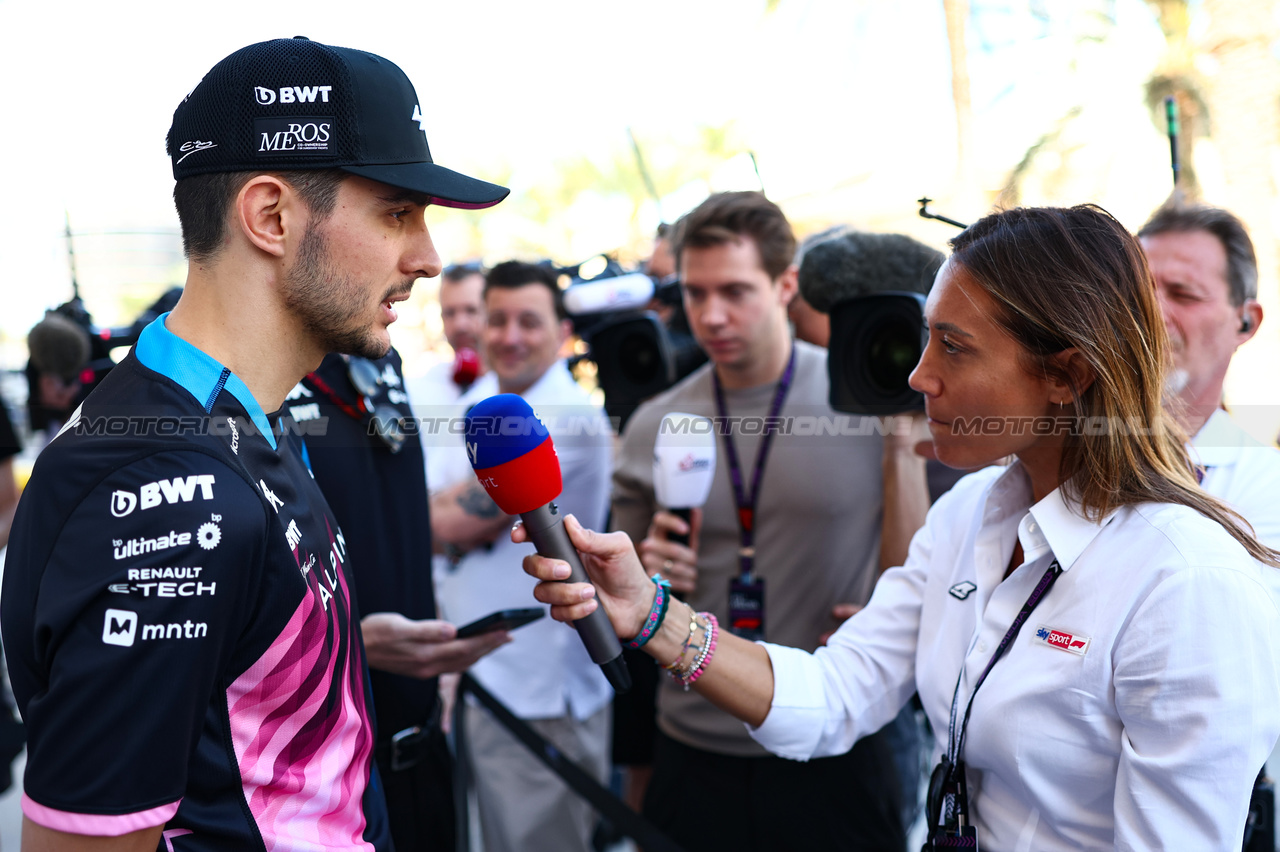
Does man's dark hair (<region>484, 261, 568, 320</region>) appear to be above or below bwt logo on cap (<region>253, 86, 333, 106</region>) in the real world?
below

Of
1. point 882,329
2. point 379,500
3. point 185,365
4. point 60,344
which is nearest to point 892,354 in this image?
point 882,329

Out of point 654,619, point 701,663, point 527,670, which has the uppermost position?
point 654,619

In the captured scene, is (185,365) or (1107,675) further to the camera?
(1107,675)

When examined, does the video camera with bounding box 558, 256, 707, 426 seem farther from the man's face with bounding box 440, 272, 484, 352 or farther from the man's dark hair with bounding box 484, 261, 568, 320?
the man's face with bounding box 440, 272, 484, 352

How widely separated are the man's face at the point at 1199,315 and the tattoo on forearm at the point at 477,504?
6.92ft

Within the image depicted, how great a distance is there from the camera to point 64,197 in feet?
8.42

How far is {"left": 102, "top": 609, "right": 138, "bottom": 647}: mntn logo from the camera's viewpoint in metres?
1.00

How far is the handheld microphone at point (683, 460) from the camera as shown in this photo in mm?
2230

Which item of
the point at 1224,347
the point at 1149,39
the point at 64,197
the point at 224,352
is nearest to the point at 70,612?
the point at 224,352

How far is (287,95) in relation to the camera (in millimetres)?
1251

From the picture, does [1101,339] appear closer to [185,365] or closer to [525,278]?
[185,365]

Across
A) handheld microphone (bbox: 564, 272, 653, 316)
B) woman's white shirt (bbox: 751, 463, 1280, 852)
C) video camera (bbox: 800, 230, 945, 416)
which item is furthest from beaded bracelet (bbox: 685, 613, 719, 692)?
handheld microphone (bbox: 564, 272, 653, 316)

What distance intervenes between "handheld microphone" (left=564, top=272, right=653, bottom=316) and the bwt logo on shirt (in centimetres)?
231

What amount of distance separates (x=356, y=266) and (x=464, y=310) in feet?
12.6
